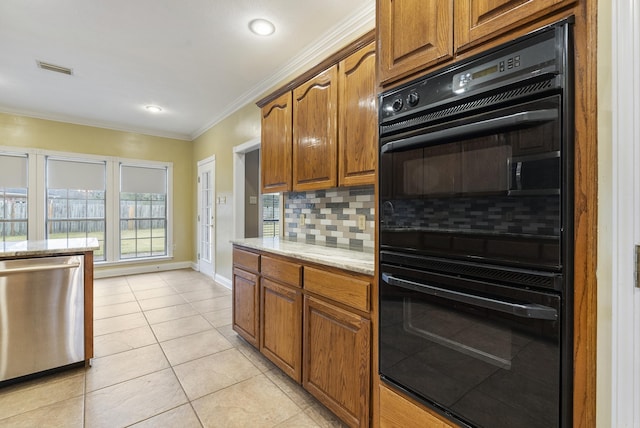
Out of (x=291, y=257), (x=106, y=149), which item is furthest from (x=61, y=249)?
(x=106, y=149)

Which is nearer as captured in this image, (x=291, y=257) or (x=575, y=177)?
(x=575, y=177)

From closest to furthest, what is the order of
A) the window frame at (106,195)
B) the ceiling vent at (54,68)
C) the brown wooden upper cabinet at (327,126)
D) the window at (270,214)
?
1. the brown wooden upper cabinet at (327,126)
2. the ceiling vent at (54,68)
3. the window frame at (106,195)
4. the window at (270,214)

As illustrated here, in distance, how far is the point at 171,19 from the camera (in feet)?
7.70

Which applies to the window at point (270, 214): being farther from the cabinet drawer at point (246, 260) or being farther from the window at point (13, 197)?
the window at point (13, 197)

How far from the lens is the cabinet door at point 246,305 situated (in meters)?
2.33

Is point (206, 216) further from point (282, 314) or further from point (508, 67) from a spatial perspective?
point (508, 67)

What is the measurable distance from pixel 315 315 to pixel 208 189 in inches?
169

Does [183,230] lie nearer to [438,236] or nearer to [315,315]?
[315,315]

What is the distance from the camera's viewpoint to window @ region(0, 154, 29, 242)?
440 centimetres

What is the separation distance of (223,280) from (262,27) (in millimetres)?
3627
